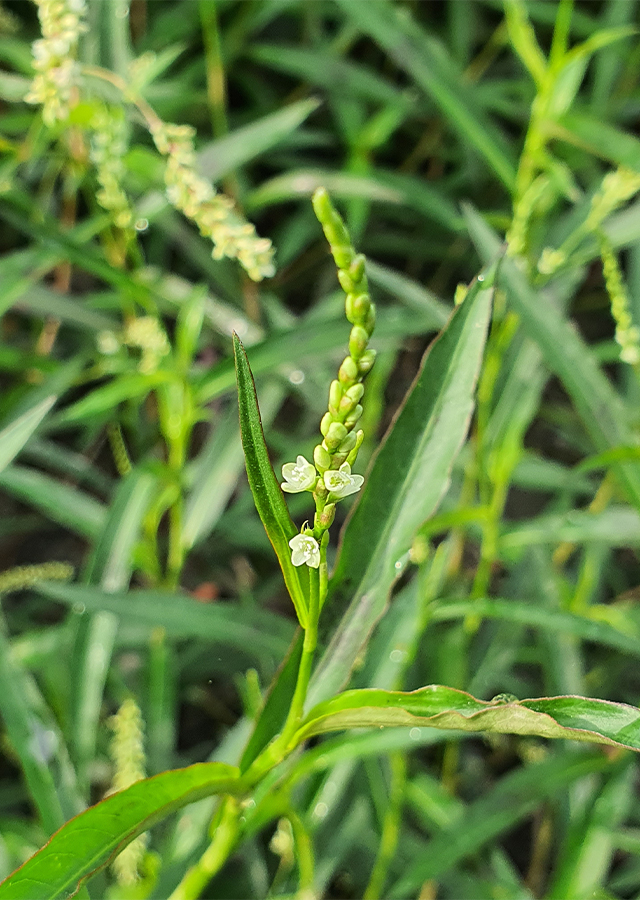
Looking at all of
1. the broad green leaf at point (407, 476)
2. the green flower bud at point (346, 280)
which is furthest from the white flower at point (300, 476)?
the broad green leaf at point (407, 476)

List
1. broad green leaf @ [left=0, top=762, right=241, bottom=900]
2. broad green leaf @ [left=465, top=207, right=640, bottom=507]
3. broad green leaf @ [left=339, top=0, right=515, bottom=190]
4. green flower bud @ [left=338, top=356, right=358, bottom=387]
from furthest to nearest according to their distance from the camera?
broad green leaf @ [left=339, top=0, right=515, bottom=190] → broad green leaf @ [left=465, top=207, right=640, bottom=507] → broad green leaf @ [left=0, top=762, right=241, bottom=900] → green flower bud @ [left=338, top=356, right=358, bottom=387]

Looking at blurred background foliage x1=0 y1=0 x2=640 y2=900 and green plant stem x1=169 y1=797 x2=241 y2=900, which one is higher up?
blurred background foliage x1=0 y1=0 x2=640 y2=900

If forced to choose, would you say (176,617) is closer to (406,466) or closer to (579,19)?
(406,466)

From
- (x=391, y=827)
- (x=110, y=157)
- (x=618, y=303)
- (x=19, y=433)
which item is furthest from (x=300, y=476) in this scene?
(x=391, y=827)

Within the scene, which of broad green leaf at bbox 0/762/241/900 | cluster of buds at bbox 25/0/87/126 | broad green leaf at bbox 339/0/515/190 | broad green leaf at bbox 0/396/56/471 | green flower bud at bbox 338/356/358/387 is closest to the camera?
green flower bud at bbox 338/356/358/387

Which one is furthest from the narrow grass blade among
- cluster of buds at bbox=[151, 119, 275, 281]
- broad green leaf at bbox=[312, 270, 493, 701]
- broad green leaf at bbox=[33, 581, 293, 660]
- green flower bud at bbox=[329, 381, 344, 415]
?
green flower bud at bbox=[329, 381, 344, 415]

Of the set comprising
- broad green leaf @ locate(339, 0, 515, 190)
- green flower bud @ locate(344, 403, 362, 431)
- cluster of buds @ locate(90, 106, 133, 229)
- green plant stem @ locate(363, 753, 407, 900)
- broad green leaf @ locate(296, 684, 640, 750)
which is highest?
broad green leaf @ locate(339, 0, 515, 190)

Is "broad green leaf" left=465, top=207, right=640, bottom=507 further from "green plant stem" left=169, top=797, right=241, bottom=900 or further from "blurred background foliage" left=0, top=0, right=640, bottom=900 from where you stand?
"green plant stem" left=169, top=797, right=241, bottom=900

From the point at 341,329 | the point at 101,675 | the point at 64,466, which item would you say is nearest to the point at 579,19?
the point at 341,329
